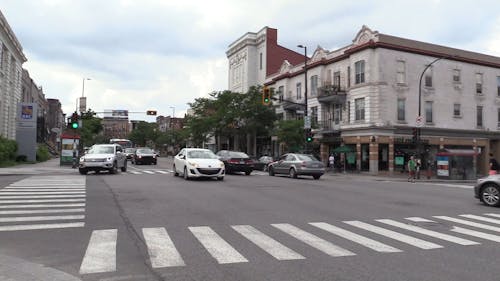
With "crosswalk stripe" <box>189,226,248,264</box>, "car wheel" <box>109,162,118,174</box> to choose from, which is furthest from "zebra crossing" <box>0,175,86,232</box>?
"car wheel" <box>109,162,118,174</box>

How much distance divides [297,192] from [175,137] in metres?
80.9

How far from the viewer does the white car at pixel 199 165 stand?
754 inches

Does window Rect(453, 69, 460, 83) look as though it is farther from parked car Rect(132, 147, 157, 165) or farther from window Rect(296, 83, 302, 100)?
parked car Rect(132, 147, 157, 165)

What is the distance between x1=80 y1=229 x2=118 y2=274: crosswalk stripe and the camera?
5547mm

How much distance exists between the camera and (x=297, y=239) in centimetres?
741

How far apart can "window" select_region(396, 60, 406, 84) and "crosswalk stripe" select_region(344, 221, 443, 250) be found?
1200 inches

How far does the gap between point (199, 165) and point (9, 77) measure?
30659 mm

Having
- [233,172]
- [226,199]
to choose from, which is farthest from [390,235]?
[233,172]

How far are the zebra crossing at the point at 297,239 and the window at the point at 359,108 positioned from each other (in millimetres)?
28081

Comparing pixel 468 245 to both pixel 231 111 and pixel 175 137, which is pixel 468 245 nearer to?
pixel 231 111

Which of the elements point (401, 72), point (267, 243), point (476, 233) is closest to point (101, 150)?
point (267, 243)

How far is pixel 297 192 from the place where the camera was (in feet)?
51.0

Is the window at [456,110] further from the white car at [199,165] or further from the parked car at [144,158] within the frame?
the white car at [199,165]

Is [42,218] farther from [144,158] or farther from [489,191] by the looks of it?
[144,158]
